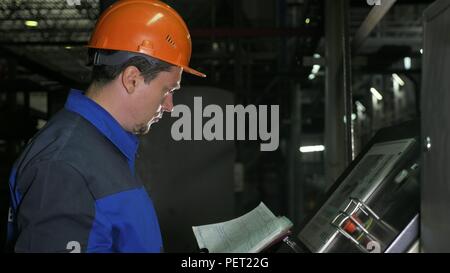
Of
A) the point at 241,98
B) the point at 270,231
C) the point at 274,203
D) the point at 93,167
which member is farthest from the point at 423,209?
the point at 274,203

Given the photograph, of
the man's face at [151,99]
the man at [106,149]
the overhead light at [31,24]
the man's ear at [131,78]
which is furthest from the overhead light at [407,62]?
the man's ear at [131,78]

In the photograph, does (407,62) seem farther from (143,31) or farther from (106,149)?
(106,149)

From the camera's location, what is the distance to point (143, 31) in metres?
1.41

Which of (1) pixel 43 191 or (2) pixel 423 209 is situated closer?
(1) pixel 43 191

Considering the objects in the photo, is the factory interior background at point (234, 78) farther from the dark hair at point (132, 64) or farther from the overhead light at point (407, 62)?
the dark hair at point (132, 64)

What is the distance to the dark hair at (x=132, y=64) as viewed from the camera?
1.30m

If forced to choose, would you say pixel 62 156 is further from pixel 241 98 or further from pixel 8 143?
pixel 8 143

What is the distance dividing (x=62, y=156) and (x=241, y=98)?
525cm

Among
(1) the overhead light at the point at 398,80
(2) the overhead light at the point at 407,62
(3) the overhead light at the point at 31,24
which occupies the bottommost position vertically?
(2) the overhead light at the point at 407,62

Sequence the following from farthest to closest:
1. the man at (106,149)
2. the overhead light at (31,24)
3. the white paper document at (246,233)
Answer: the overhead light at (31,24) < the white paper document at (246,233) < the man at (106,149)

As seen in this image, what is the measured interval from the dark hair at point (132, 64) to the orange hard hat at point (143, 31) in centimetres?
2

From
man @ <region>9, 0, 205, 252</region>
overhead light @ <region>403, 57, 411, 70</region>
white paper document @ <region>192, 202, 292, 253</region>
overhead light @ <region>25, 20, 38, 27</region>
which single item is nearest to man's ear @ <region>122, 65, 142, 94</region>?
man @ <region>9, 0, 205, 252</region>

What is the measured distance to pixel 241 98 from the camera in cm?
628

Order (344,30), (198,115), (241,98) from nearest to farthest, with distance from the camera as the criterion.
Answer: (344,30) < (198,115) < (241,98)
